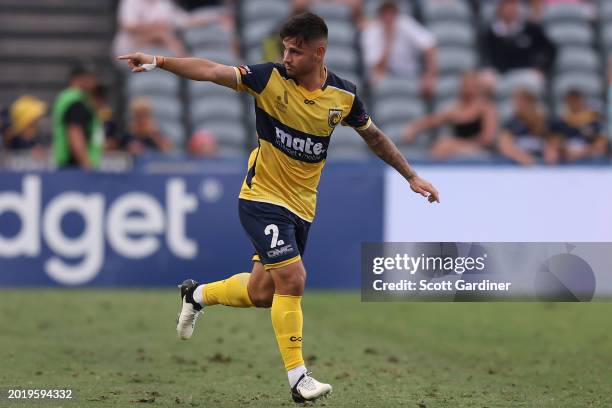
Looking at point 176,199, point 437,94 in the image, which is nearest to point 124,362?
point 176,199

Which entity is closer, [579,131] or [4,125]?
[4,125]

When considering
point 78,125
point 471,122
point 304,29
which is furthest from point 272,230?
point 471,122

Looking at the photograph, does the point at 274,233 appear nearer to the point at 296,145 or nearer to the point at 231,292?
the point at 296,145

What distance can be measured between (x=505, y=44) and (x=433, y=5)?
4.57 feet

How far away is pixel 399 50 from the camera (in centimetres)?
1792

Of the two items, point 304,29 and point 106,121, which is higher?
point 304,29

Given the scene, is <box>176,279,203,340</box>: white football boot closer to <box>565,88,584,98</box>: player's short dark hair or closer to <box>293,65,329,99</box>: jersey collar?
<box>293,65,329,99</box>: jersey collar

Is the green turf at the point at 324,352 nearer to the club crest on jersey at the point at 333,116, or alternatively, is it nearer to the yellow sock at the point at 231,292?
the yellow sock at the point at 231,292

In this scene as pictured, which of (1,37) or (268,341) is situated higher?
(1,37)

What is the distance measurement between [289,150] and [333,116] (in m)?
0.34

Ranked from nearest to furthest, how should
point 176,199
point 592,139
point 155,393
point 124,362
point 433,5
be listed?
point 155,393 → point 124,362 → point 176,199 → point 592,139 → point 433,5

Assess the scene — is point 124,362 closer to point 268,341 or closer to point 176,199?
Answer: point 268,341

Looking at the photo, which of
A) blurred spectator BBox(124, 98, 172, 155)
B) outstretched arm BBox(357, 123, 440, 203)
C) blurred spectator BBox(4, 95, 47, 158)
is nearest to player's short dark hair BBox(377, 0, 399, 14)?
blurred spectator BBox(124, 98, 172, 155)

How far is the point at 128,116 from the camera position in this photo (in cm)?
1761
